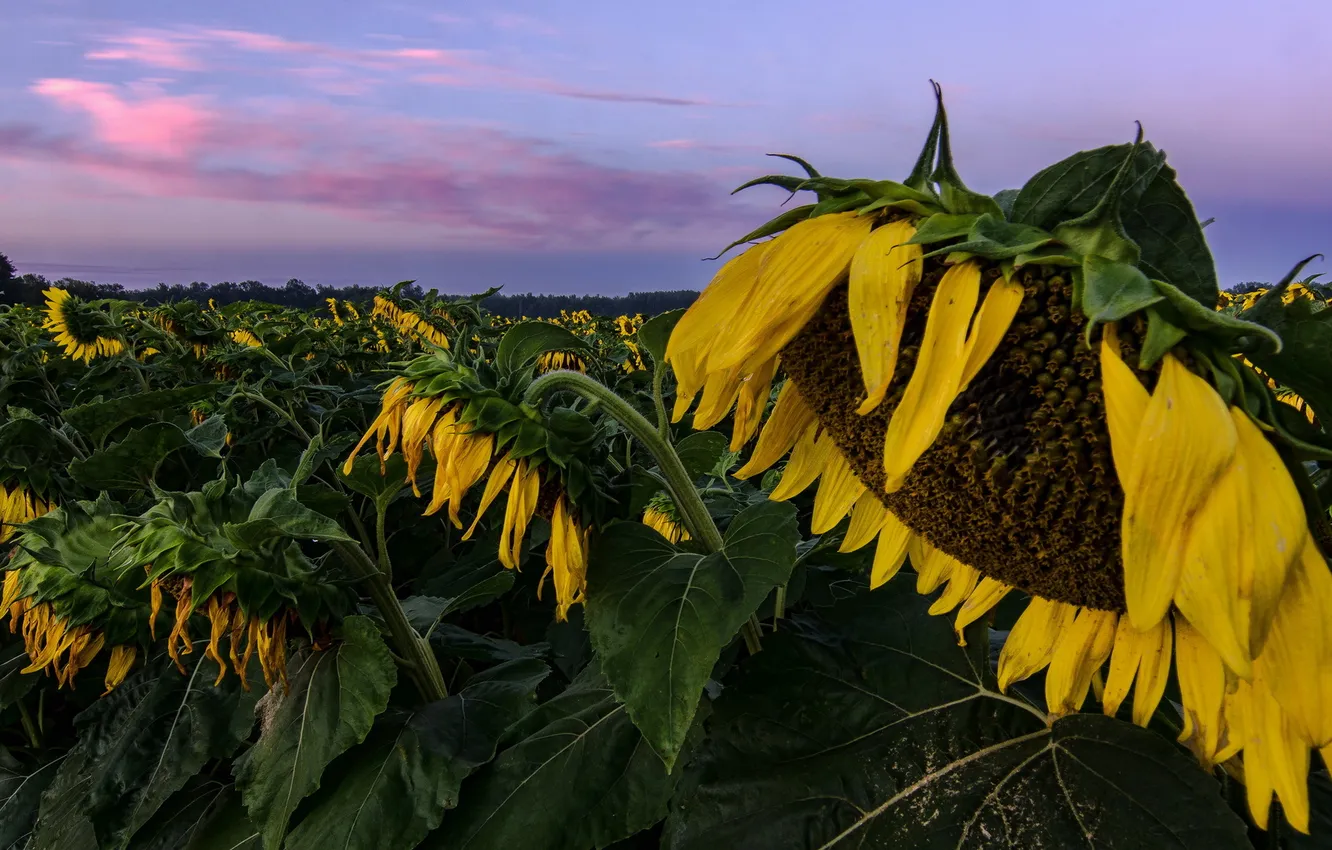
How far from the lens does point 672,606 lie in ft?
3.76

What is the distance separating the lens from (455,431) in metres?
1.29

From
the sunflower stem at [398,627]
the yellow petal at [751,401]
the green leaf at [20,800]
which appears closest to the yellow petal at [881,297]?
the yellow petal at [751,401]

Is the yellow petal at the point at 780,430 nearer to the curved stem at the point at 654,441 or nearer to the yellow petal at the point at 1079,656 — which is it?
the curved stem at the point at 654,441


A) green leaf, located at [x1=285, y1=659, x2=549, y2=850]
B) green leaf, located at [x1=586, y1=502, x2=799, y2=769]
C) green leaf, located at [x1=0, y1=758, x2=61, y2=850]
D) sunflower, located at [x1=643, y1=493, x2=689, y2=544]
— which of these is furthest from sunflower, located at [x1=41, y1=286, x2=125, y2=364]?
green leaf, located at [x1=586, y1=502, x2=799, y2=769]

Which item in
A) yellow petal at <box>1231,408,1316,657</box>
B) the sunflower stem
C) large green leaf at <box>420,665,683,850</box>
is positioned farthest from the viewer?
the sunflower stem

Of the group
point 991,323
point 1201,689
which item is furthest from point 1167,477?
point 1201,689

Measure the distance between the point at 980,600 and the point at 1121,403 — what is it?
0.45 metres

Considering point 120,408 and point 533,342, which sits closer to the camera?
point 533,342

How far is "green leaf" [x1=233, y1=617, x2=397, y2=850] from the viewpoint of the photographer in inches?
54.4

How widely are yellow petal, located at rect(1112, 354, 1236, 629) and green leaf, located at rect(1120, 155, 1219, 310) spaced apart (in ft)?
0.26

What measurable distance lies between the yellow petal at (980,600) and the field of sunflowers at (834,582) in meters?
0.01

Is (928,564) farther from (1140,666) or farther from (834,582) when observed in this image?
(834,582)

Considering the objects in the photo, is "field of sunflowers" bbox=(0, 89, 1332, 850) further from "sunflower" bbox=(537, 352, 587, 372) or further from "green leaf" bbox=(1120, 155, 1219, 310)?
"sunflower" bbox=(537, 352, 587, 372)

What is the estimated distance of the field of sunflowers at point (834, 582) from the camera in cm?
66
